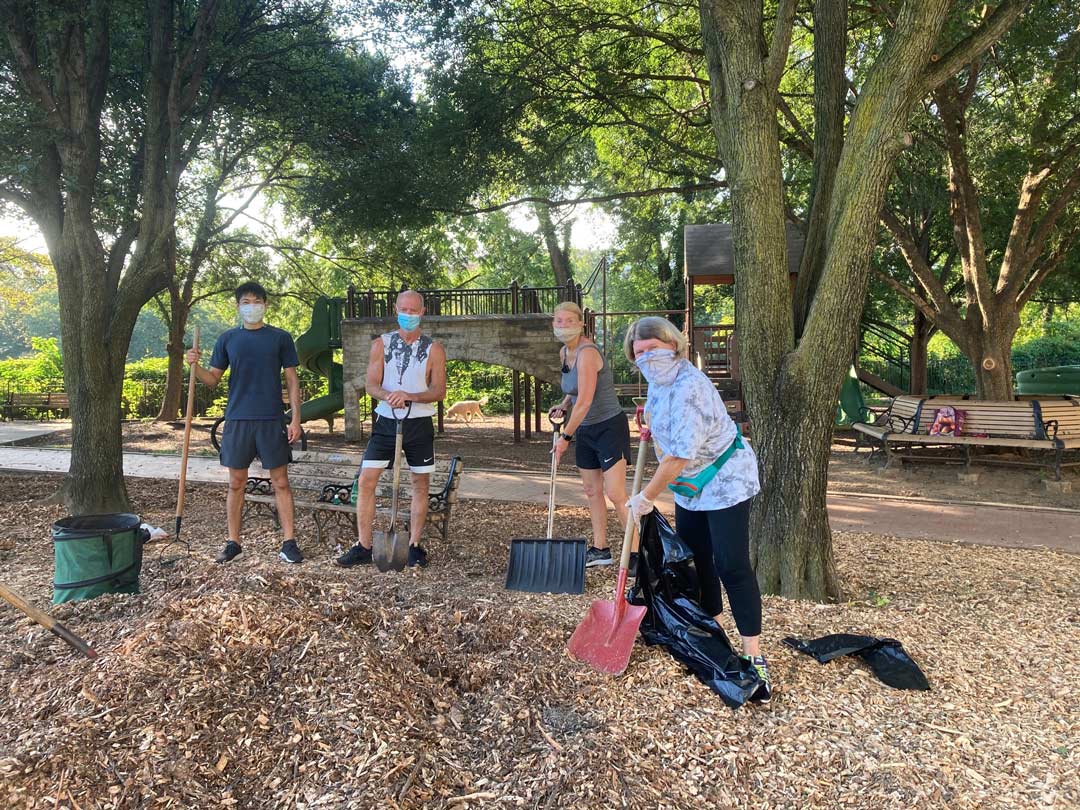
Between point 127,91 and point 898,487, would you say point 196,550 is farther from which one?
point 898,487

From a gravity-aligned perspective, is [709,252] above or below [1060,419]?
above

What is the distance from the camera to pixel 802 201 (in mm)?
15688

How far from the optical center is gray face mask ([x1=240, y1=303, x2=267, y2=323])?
196 inches

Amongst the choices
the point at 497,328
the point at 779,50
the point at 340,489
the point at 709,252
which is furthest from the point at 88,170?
the point at 709,252

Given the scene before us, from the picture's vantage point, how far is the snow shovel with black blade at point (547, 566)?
440cm

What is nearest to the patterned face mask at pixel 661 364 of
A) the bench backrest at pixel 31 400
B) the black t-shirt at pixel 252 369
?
the black t-shirt at pixel 252 369

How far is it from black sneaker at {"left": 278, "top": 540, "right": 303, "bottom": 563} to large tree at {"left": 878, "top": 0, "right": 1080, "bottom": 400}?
9.15 m

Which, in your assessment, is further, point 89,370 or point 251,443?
point 89,370

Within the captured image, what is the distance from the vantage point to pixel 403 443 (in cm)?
496

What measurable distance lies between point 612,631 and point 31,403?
2435 cm

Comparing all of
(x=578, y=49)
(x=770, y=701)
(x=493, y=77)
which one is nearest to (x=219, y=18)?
(x=493, y=77)

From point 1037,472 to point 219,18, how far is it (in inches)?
447

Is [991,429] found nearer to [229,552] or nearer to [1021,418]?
[1021,418]

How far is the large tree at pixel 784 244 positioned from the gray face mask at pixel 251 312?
11.0ft
